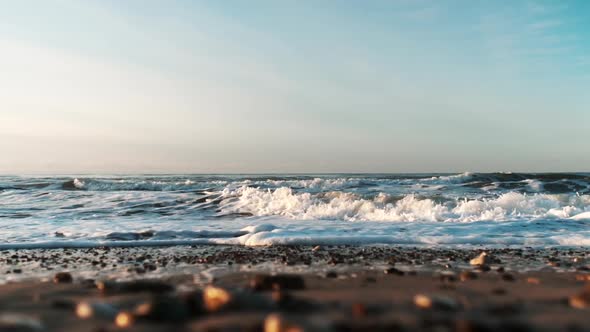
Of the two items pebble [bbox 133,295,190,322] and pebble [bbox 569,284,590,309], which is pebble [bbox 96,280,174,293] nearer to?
pebble [bbox 133,295,190,322]

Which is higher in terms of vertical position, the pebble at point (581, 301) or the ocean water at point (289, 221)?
the pebble at point (581, 301)

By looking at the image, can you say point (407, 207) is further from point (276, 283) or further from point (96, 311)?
point (96, 311)

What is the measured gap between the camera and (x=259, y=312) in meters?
2.87

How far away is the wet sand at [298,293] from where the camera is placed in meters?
2.69

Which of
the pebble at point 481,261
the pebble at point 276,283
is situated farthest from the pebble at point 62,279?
the pebble at point 481,261

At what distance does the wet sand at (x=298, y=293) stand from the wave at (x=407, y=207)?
204 inches

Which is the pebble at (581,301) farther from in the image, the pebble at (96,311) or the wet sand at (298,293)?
the pebble at (96,311)

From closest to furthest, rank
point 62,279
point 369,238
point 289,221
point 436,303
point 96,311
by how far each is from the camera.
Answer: point 96,311, point 436,303, point 62,279, point 369,238, point 289,221

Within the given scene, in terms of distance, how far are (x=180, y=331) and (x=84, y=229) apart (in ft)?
29.9

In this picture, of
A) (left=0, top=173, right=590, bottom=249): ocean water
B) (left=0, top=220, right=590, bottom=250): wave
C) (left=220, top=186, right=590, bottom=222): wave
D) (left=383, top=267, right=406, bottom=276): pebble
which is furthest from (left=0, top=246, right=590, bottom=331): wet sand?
(left=220, top=186, right=590, bottom=222): wave

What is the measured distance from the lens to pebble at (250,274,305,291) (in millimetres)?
3635

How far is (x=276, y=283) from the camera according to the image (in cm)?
371

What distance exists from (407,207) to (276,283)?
11157 mm

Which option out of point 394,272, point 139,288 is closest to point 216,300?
point 139,288
